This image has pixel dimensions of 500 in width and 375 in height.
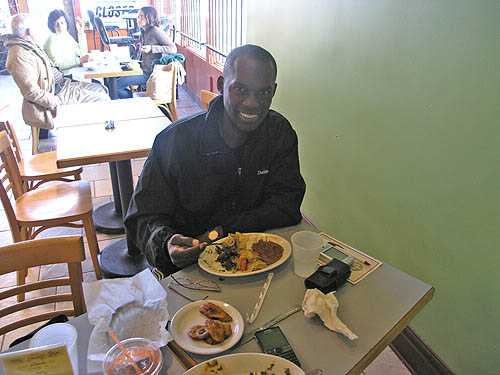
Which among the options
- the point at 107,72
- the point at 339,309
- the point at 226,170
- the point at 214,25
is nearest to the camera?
the point at 339,309

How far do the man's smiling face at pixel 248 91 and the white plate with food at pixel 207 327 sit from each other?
71 cm

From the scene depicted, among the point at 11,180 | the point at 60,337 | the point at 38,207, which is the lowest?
the point at 38,207

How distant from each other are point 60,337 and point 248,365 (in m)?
0.45

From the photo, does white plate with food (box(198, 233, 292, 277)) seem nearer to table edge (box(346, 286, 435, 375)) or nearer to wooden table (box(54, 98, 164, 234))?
table edge (box(346, 286, 435, 375))

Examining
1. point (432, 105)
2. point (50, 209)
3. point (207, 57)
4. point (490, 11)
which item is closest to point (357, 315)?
point (432, 105)

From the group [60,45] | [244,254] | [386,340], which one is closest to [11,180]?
[244,254]

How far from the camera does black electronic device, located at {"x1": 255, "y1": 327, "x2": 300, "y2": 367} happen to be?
0.84m

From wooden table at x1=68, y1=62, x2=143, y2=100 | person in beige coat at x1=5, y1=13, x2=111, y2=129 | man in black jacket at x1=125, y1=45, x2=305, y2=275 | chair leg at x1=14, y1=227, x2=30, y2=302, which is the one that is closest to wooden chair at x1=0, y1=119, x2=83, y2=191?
chair leg at x1=14, y1=227, x2=30, y2=302

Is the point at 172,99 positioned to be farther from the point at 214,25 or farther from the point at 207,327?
the point at 207,327

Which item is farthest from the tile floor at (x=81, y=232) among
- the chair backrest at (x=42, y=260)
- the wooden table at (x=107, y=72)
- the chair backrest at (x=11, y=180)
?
the chair backrest at (x=42, y=260)

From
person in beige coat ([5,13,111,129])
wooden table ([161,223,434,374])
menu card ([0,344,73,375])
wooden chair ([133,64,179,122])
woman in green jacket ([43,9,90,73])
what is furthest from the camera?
woman in green jacket ([43,9,90,73])

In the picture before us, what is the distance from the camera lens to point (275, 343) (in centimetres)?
87

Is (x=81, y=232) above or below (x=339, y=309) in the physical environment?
below

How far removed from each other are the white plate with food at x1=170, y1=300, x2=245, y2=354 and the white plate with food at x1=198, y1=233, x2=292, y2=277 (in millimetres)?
136
